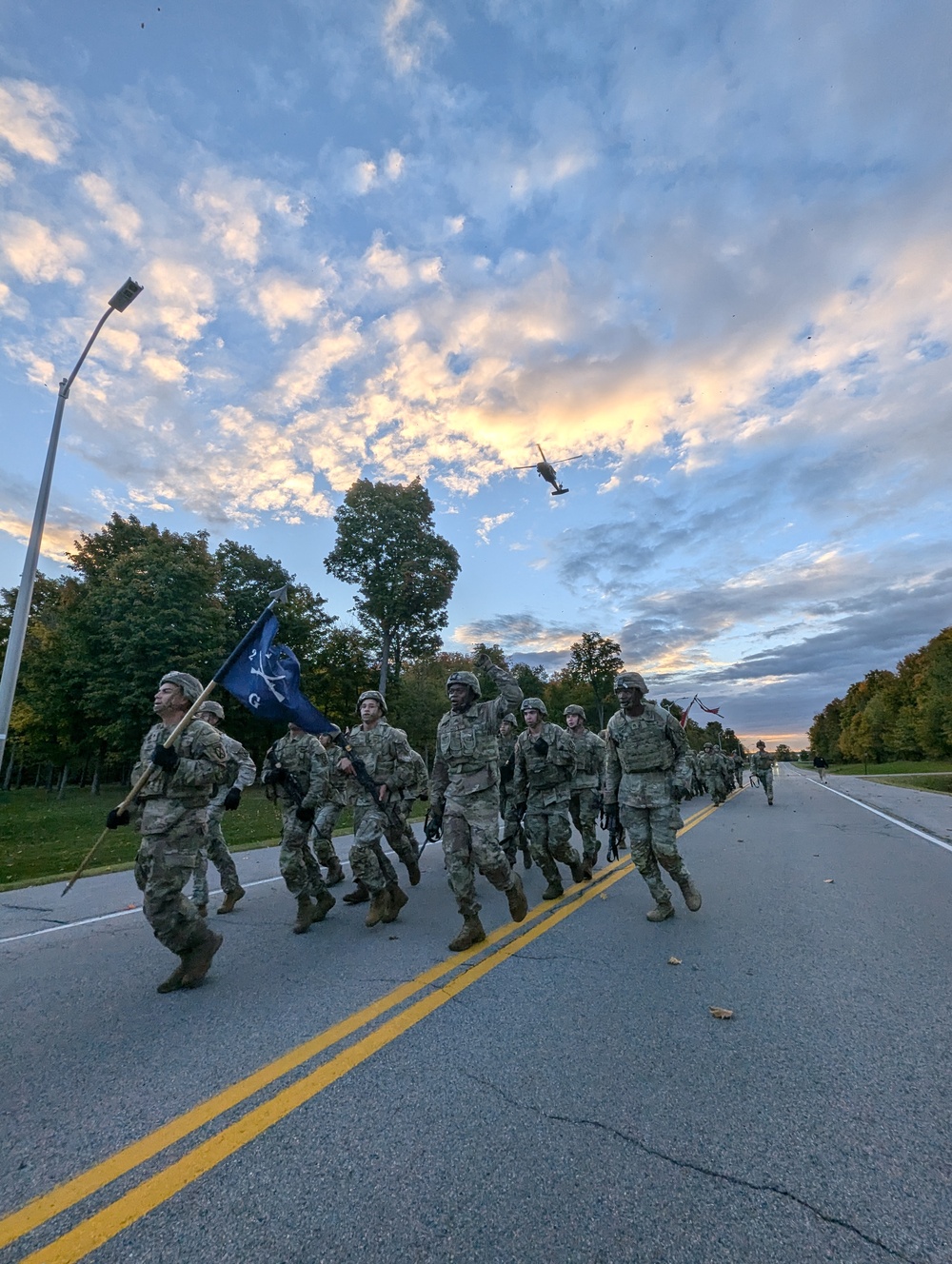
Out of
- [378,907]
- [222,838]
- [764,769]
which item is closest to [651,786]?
[378,907]

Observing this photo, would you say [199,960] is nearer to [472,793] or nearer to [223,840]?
[472,793]

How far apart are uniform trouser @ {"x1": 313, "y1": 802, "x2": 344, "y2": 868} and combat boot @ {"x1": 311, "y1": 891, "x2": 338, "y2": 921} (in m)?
0.74

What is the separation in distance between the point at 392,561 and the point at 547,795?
2594cm

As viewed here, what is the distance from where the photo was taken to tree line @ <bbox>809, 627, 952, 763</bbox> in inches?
2037

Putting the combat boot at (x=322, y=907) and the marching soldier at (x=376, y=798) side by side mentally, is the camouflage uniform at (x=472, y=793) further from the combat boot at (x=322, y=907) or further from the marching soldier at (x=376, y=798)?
the combat boot at (x=322, y=907)

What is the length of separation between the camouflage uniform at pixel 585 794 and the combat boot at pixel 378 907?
2.66 metres

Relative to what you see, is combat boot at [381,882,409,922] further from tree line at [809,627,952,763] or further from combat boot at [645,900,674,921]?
tree line at [809,627,952,763]

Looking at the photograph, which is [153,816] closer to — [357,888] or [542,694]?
[357,888]

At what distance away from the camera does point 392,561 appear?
31828 mm

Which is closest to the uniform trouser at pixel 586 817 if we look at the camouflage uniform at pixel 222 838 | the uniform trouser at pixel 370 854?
the uniform trouser at pixel 370 854

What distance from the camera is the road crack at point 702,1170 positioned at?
1906mm

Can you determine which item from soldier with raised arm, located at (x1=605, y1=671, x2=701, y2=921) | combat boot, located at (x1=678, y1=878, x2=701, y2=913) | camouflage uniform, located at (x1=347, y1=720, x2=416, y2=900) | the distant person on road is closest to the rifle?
soldier with raised arm, located at (x1=605, y1=671, x2=701, y2=921)

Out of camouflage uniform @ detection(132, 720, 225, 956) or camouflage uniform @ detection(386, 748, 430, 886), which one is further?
camouflage uniform @ detection(386, 748, 430, 886)

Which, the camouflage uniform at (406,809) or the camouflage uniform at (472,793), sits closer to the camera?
the camouflage uniform at (472,793)
